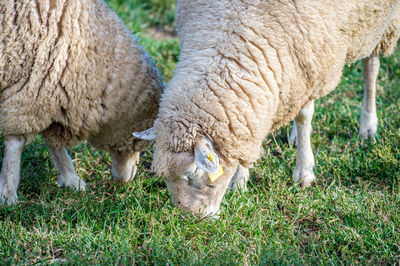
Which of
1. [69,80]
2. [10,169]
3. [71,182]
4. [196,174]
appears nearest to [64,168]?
[71,182]

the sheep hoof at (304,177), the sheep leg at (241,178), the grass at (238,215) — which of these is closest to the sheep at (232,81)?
the grass at (238,215)

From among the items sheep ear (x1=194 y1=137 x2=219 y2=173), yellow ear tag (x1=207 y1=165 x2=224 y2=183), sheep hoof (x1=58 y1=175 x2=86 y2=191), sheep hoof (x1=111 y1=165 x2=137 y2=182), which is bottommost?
sheep hoof (x1=58 y1=175 x2=86 y2=191)

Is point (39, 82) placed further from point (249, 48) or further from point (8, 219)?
point (249, 48)

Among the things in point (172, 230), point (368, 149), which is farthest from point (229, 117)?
point (368, 149)

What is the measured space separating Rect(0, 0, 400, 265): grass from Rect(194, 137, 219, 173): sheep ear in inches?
19.1

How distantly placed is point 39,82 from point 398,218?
2512 mm

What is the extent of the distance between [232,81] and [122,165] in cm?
125

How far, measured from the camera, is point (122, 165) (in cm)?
375

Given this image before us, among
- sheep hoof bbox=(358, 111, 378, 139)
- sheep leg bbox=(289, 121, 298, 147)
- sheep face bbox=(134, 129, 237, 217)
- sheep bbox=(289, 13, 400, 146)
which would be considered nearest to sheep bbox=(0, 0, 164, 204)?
sheep face bbox=(134, 129, 237, 217)

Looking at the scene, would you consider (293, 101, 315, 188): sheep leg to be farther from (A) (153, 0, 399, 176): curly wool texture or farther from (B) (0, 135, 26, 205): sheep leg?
(B) (0, 135, 26, 205): sheep leg

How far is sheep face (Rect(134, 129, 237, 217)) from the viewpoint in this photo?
2.88 m

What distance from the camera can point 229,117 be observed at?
9.71 feet

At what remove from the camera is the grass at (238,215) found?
112 inches

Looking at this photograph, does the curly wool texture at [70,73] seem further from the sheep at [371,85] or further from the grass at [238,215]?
the sheep at [371,85]
